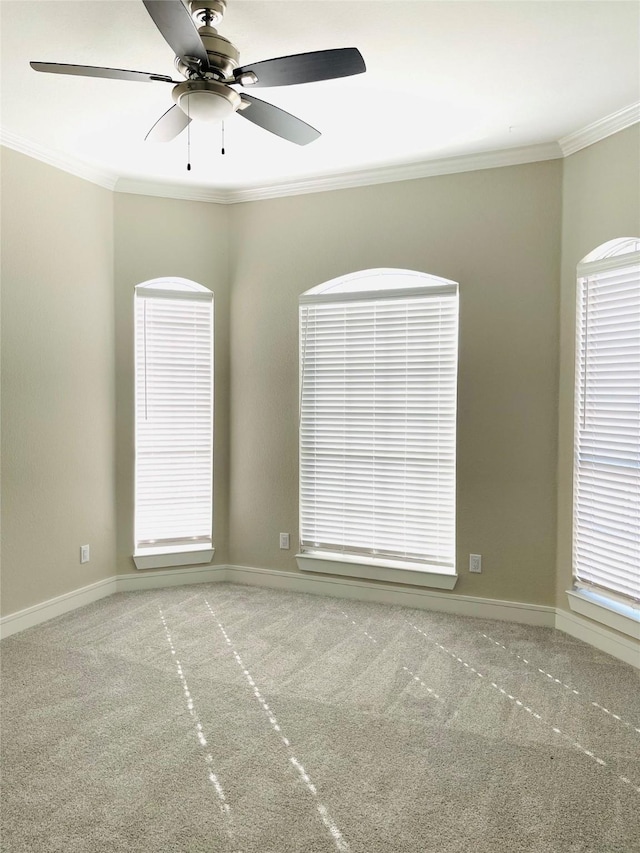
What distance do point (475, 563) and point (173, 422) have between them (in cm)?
249

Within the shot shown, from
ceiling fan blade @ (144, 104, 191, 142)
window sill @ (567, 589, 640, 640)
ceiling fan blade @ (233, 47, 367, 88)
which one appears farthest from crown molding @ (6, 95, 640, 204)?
window sill @ (567, 589, 640, 640)

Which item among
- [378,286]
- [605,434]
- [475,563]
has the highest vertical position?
[378,286]

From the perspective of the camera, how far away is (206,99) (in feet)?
7.80

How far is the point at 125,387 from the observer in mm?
4543

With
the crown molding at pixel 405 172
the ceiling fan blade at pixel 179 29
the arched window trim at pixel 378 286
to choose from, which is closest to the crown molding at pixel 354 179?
the crown molding at pixel 405 172

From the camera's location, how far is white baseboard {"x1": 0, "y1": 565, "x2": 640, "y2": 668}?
11.8ft

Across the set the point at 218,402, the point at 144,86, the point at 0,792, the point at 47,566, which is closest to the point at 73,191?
the point at 144,86

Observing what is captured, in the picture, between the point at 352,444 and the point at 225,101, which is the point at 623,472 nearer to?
the point at 352,444

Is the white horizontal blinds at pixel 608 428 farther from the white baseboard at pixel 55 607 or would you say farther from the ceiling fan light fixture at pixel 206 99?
the white baseboard at pixel 55 607

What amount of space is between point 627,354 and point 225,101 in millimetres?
2492

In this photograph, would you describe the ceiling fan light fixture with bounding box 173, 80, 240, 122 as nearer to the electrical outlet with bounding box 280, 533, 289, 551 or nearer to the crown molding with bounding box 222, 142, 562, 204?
the crown molding with bounding box 222, 142, 562, 204

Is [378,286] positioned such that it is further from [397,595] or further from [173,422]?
[397,595]

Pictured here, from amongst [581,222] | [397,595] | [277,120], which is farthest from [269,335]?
[581,222]

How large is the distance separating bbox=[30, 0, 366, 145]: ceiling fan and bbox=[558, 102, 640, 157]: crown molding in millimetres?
1904
